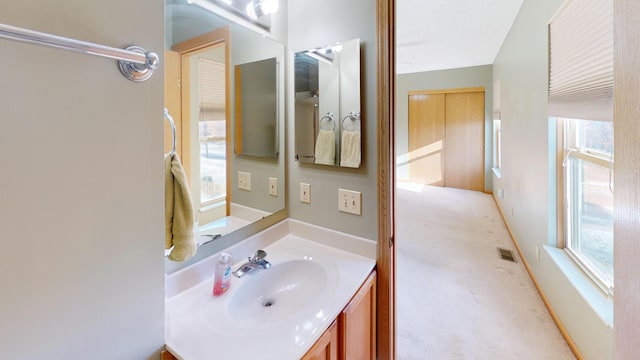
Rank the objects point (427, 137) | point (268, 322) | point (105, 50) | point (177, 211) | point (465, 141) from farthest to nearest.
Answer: point (427, 137) → point (465, 141) → point (268, 322) → point (177, 211) → point (105, 50)

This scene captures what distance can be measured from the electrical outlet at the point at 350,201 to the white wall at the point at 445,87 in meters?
4.16

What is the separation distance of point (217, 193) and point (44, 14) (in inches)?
31.0

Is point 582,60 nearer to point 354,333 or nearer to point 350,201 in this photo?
point 350,201

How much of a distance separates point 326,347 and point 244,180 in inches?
32.8

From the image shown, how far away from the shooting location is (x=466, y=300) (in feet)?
7.09

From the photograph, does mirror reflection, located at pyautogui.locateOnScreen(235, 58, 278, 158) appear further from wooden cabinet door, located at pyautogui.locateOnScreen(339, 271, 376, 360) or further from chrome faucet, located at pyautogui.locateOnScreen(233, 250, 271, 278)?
wooden cabinet door, located at pyautogui.locateOnScreen(339, 271, 376, 360)

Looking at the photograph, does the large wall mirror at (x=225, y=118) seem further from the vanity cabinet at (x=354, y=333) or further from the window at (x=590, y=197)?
the window at (x=590, y=197)

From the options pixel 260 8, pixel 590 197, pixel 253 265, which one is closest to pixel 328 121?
pixel 260 8

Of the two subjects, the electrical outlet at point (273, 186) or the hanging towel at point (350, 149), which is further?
the electrical outlet at point (273, 186)

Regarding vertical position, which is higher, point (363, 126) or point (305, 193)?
point (363, 126)

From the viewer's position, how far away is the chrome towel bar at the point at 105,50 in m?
0.43

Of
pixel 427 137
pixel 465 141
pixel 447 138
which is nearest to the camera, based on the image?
pixel 465 141

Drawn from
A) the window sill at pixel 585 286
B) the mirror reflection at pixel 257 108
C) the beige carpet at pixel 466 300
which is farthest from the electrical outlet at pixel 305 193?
the window sill at pixel 585 286

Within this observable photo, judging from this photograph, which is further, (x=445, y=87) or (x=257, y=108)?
(x=445, y=87)
